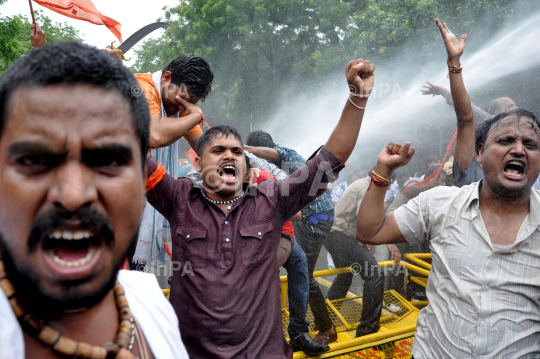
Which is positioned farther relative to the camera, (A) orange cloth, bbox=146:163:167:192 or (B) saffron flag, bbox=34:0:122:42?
(B) saffron flag, bbox=34:0:122:42

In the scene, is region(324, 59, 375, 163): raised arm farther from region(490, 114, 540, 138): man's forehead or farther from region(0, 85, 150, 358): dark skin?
region(0, 85, 150, 358): dark skin

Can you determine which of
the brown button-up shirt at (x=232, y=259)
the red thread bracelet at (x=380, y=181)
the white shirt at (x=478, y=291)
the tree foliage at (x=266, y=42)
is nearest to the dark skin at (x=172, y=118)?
the brown button-up shirt at (x=232, y=259)

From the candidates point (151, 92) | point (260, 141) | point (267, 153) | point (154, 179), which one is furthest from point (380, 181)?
point (260, 141)

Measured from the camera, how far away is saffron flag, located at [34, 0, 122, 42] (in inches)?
127

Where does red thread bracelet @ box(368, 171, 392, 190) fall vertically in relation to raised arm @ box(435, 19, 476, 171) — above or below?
below

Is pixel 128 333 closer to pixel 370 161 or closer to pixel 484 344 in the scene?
pixel 484 344

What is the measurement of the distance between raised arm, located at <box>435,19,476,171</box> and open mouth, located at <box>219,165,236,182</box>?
171 centimetres

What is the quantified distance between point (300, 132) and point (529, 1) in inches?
398

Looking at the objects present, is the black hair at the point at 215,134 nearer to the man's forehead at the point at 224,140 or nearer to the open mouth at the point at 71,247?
the man's forehead at the point at 224,140

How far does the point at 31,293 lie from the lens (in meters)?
0.75

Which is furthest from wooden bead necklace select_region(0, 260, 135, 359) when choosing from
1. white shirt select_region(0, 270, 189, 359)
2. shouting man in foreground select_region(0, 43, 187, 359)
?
white shirt select_region(0, 270, 189, 359)

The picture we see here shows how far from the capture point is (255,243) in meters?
2.08

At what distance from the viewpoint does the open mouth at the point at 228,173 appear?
2.26 m

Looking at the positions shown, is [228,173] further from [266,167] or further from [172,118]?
[266,167]
